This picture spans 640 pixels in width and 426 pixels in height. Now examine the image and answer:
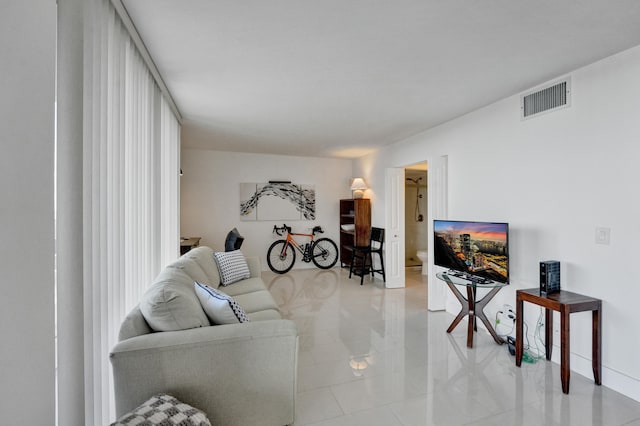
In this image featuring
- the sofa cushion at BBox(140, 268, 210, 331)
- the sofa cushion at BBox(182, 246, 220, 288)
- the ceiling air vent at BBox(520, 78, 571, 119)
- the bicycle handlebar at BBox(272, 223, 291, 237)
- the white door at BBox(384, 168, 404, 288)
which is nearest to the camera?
the sofa cushion at BBox(140, 268, 210, 331)

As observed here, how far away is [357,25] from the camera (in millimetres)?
1827

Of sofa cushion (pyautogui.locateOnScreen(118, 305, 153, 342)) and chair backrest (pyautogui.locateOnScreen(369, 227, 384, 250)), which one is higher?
chair backrest (pyautogui.locateOnScreen(369, 227, 384, 250))

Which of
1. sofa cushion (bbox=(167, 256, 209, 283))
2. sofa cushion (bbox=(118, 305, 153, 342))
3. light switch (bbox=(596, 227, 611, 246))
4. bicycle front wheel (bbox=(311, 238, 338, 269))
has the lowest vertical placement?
bicycle front wheel (bbox=(311, 238, 338, 269))

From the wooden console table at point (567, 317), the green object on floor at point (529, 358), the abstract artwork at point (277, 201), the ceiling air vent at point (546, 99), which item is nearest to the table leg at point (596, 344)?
the wooden console table at point (567, 317)

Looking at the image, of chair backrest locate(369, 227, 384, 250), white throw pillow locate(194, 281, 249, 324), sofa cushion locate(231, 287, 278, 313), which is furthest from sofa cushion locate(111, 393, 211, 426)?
chair backrest locate(369, 227, 384, 250)

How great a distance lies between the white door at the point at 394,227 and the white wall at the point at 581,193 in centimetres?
171

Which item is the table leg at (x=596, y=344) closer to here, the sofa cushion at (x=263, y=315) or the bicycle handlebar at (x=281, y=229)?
the sofa cushion at (x=263, y=315)

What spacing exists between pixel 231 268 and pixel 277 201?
293 centimetres

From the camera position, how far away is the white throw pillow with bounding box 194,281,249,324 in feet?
6.16

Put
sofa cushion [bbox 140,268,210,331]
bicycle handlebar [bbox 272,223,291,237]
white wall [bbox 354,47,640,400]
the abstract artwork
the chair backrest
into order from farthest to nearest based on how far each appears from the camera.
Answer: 1. bicycle handlebar [bbox 272,223,291,237]
2. the abstract artwork
3. the chair backrest
4. white wall [bbox 354,47,640,400]
5. sofa cushion [bbox 140,268,210,331]

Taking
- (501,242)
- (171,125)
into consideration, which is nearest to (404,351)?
(501,242)

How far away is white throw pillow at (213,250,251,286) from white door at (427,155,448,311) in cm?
241

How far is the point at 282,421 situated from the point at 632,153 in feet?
9.75

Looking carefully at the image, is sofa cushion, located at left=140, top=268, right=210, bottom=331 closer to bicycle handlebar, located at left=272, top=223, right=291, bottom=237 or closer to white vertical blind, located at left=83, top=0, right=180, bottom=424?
white vertical blind, located at left=83, top=0, right=180, bottom=424
